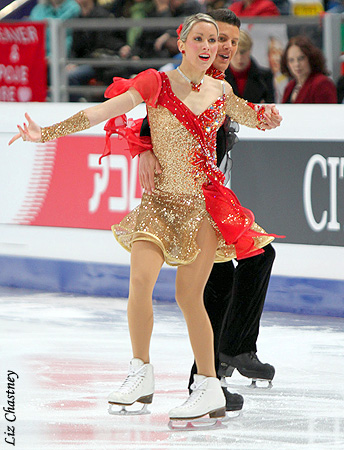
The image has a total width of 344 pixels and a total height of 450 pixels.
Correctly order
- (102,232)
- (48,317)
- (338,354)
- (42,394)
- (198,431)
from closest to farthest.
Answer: (198,431), (42,394), (338,354), (48,317), (102,232)

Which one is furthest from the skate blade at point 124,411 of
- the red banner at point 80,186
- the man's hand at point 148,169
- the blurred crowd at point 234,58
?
the red banner at point 80,186

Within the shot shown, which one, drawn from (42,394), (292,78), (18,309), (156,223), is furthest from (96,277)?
(156,223)

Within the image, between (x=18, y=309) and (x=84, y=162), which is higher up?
(x=84, y=162)

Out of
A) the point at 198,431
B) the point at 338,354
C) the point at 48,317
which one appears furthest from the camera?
the point at 48,317

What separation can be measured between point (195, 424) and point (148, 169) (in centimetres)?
88

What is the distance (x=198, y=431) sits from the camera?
299 cm

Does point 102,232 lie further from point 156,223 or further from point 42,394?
point 156,223

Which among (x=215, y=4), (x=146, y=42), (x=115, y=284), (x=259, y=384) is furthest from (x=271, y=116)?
(x=146, y=42)

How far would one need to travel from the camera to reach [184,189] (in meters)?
3.04

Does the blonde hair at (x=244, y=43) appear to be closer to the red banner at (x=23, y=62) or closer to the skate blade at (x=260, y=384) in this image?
the red banner at (x=23, y=62)

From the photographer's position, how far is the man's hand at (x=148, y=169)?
304 centimetres

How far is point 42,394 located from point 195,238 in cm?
96

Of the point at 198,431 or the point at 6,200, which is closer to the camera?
the point at 198,431

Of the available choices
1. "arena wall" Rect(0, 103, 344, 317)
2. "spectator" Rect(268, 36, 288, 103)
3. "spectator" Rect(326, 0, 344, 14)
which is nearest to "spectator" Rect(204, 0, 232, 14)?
"spectator" Rect(326, 0, 344, 14)
